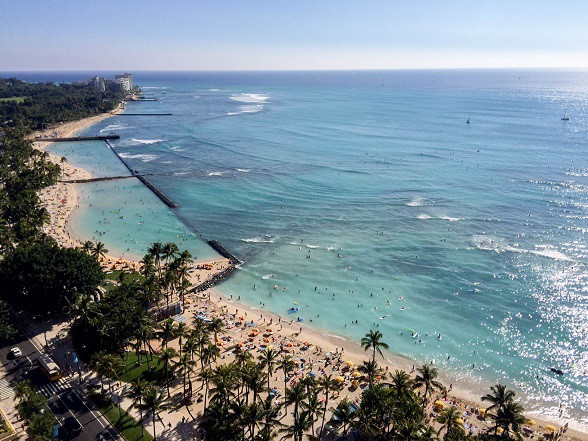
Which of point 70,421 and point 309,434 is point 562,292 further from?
point 70,421

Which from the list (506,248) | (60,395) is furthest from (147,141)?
(60,395)

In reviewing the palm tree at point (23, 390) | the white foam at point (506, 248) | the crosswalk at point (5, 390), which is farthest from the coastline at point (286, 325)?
the white foam at point (506, 248)

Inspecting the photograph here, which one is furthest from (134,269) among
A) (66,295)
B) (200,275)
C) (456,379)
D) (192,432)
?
(456,379)

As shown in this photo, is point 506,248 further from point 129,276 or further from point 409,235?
point 129,276

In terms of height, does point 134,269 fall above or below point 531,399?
above

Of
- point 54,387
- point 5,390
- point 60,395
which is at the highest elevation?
point 5,390

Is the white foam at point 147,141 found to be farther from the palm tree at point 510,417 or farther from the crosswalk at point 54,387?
the palm tree at point 510,417

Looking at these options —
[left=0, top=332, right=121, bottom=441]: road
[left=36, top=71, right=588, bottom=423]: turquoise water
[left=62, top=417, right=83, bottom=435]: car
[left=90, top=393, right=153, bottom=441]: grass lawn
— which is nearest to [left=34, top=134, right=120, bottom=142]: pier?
[left=36, top=71, right=588, bottom=423]: turquoise water
